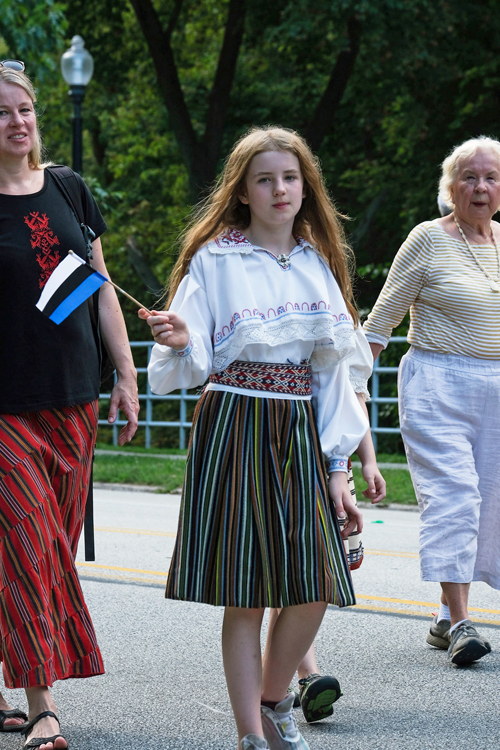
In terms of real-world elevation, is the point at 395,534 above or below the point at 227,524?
below

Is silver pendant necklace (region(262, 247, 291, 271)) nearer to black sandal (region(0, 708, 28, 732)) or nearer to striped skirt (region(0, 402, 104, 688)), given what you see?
striped skirt (region(0, 402, 104, 688))

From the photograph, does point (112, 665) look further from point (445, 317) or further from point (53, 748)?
point (445, 317)

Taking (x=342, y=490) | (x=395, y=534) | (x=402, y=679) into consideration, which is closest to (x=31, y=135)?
(x=342, y=490)

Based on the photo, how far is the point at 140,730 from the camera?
381 centimetres

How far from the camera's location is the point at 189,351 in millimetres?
3223

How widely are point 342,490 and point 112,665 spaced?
178 centimetres

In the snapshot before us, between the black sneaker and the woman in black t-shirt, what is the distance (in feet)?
2.34

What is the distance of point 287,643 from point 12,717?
1.13 m

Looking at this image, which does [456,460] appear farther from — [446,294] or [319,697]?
[319,697]

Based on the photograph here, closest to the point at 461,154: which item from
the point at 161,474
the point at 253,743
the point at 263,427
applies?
the point at 263,427

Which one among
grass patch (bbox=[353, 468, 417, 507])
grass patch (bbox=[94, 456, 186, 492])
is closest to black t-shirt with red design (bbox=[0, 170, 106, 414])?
grass patch (bbox=[353, 468, 417, 507])

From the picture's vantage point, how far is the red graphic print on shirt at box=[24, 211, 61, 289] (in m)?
3.66

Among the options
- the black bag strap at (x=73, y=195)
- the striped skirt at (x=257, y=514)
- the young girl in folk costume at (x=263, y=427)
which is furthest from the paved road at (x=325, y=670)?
the black bag strap at (x=73, y=195)

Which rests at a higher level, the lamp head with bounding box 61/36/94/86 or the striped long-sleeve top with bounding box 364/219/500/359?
the lamp head with bounding box 61/36/94/86
